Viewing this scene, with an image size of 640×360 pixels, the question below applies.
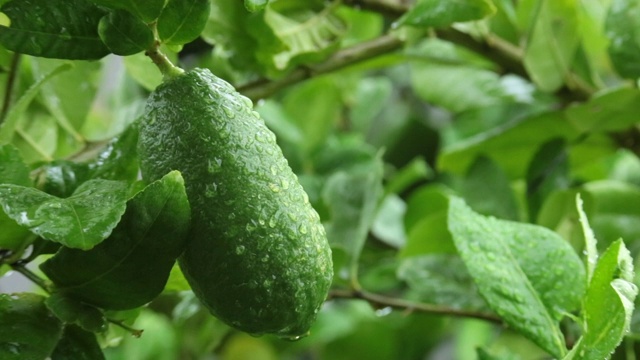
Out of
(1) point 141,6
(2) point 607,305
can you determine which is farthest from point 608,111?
(1) point 141,6

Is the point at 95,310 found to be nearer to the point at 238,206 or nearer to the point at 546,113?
the point at 238,206

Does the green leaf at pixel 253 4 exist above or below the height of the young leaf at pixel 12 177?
above

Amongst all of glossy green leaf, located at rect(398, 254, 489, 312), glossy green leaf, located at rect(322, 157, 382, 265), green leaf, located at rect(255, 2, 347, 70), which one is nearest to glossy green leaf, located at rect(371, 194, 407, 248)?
glossy green leaf, located at rect(398, 254, 489, 312)

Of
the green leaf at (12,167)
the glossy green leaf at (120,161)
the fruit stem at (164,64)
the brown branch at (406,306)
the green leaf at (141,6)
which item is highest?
the green leaf at (141,6)

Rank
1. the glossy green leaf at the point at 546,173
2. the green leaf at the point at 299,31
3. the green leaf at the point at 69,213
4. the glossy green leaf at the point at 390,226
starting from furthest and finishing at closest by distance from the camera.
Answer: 1. the glossy green leaf at the point at 390,226
2. the glossy green leaf at the point at 546,173
3. the green leaf at the point at 299,31
4. the green leaf at the point at 69,213

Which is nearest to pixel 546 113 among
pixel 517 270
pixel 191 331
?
pixel 517 270

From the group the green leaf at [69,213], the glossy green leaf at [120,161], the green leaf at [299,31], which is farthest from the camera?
the green leaf at [299,31]

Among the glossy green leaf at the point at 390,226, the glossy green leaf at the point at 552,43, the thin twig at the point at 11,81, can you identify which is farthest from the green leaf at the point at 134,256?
the glossy green leaf at the point at 390,226

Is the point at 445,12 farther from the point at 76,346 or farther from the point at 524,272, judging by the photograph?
the point at 76,346

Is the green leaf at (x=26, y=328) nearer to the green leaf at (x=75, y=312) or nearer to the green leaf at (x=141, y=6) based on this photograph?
the green leaf at (x=75, y=312)
